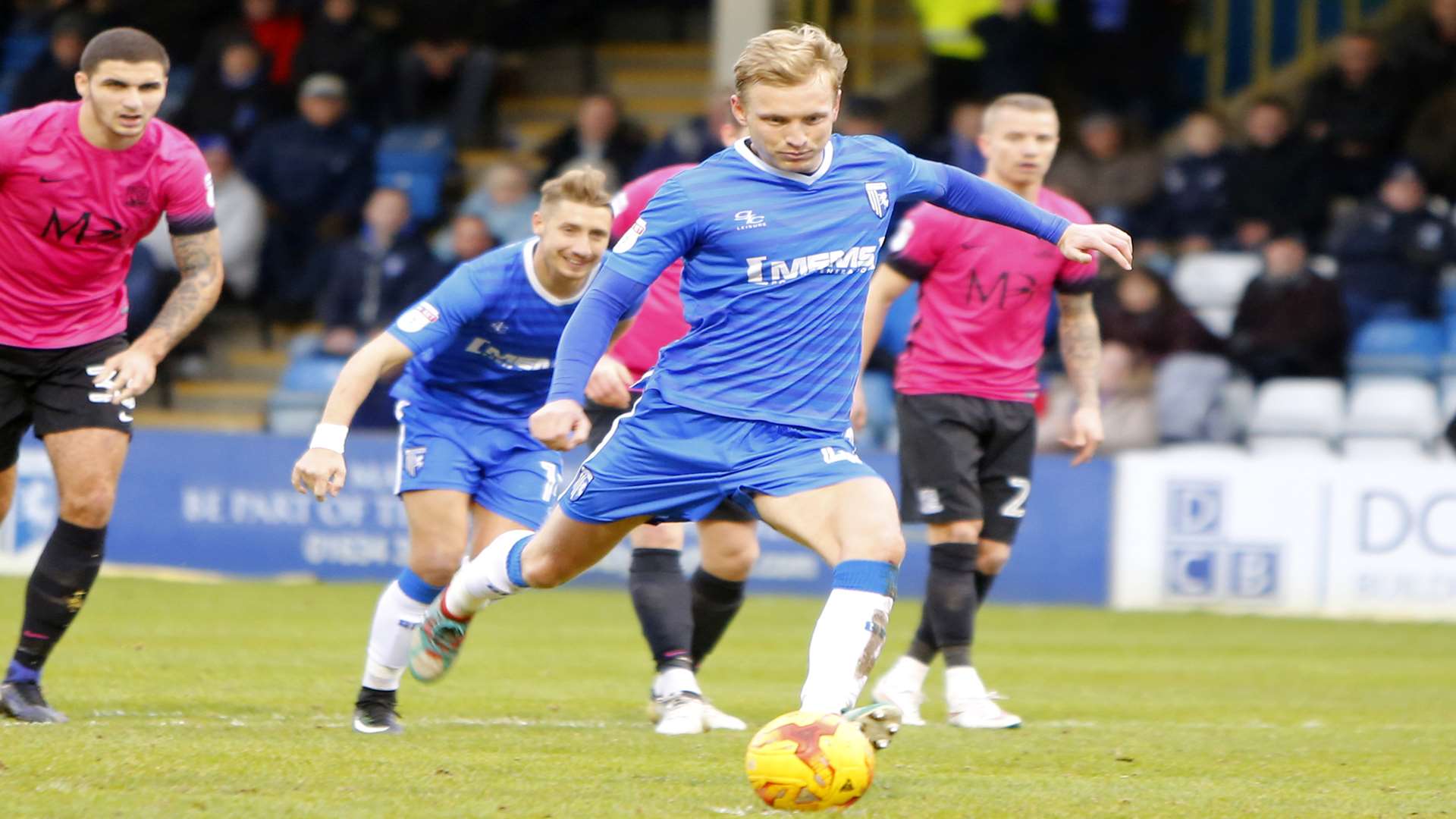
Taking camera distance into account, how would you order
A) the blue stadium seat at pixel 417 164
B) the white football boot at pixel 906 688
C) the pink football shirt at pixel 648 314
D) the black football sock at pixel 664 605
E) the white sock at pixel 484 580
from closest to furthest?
the white sock at pixel 484 580 → the black football sock at pixel 664 605 → the pink football shirt at pixel 648 314 → the white football boot at pixel 906 688 → the blue stadium seat at pixel 417 164

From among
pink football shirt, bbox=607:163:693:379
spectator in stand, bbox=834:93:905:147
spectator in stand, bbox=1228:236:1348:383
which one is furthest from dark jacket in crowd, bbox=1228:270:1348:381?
pink football shirt, bbox=607:163:693:379

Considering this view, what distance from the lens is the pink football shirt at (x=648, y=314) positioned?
7.47 meters

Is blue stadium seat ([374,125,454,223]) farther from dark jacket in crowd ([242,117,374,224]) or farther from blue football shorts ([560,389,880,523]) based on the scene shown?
blue football shorts ([560,389,880,523])

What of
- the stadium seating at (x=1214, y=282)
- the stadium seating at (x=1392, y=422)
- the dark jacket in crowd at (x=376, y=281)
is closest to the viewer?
the stadium seating at (x=1392, y=422)

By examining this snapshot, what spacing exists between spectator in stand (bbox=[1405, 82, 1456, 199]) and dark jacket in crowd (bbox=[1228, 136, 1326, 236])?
855mm

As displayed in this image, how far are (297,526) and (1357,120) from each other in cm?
847

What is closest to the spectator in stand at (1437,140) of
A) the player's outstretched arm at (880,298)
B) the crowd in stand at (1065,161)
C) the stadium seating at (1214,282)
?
the crowd in stand at (1065,161)

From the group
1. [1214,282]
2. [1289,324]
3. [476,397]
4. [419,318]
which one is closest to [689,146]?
[1214,282]

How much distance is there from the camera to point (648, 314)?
758 centimetres

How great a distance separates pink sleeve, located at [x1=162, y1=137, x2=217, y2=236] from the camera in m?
6.72

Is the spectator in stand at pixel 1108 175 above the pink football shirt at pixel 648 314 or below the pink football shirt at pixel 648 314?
above

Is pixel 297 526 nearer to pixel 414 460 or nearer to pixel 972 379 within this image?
pixel 414 460

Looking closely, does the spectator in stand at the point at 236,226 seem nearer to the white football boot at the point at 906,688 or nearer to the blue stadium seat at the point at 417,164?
the blue stadium seat at the point at 417,164

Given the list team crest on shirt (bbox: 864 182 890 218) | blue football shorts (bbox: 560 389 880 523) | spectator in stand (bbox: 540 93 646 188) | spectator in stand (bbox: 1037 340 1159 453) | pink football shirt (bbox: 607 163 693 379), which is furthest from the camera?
spectator in stand (bbox: 540 93 646 188)
